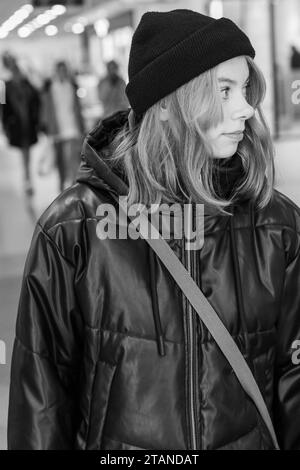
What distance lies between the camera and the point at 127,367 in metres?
1.40

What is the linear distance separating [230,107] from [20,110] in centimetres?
792

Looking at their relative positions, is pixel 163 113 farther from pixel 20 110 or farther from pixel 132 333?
pixel 20 110

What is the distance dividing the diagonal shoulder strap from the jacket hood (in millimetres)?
123

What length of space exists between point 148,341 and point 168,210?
0.83 ft

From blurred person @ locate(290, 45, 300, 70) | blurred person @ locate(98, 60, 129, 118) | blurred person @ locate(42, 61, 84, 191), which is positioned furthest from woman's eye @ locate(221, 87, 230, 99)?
blurred person @ locate(290, 45, 300, 70)

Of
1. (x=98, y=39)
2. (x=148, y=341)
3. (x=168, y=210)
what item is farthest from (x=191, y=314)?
(x=98, y=39)

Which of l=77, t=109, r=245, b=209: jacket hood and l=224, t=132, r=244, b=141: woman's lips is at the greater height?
l=224, t=132, r=244, b=141: woman's lips

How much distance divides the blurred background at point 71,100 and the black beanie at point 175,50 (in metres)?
0.40

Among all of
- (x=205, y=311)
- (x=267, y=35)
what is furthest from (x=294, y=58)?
(x=205, y=311)

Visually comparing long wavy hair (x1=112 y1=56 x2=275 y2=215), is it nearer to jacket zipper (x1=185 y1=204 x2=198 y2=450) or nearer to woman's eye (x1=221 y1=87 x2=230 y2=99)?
woman's eye (x1=221 y1=87 x2=230 y2=99)

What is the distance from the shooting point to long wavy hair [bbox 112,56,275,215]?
1.40 meters

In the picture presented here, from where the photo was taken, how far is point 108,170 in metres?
1.45

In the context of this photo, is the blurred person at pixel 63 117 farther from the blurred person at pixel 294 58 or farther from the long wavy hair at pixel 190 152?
the long wavy hair at pixel 190 152

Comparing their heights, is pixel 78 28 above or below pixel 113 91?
above
